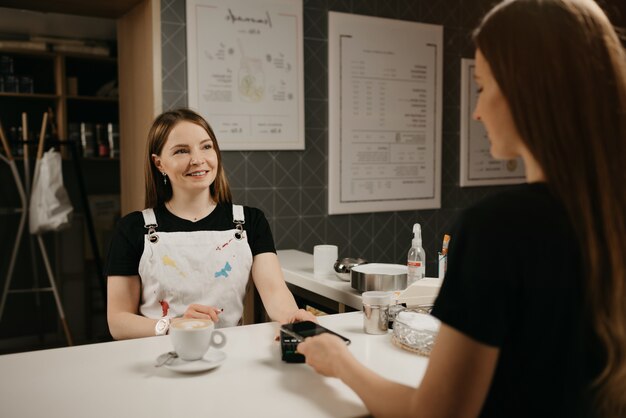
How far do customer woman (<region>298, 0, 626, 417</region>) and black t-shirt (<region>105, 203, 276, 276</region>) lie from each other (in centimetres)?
125

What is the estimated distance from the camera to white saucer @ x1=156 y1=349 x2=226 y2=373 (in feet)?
3.94

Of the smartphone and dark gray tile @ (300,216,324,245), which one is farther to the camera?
dark gray tile @ (300,216,324,245)

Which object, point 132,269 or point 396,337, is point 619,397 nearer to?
point 396,337

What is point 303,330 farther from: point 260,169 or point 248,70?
point 248,70

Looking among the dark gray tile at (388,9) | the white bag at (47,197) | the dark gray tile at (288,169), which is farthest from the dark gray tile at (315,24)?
the white bag at (47,197)

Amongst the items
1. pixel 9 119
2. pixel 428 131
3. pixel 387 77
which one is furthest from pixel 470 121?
pixel 9 119

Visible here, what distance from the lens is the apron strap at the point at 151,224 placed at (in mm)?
1871

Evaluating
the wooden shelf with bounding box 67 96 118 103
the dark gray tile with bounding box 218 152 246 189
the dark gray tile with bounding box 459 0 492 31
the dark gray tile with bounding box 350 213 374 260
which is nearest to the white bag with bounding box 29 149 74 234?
the wooden shelf with bounding box 67 96 118 103

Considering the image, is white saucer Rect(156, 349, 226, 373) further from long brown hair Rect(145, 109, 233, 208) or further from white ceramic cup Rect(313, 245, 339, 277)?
white ceramic cup Rect(313, 245, 339, 277)

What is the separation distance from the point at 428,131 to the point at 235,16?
1372mm

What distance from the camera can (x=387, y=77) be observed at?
3398 millimetres

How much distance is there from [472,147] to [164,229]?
8.01 ft

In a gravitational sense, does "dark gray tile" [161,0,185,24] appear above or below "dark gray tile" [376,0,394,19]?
below

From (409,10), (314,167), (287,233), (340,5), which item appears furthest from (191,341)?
(409,10)
